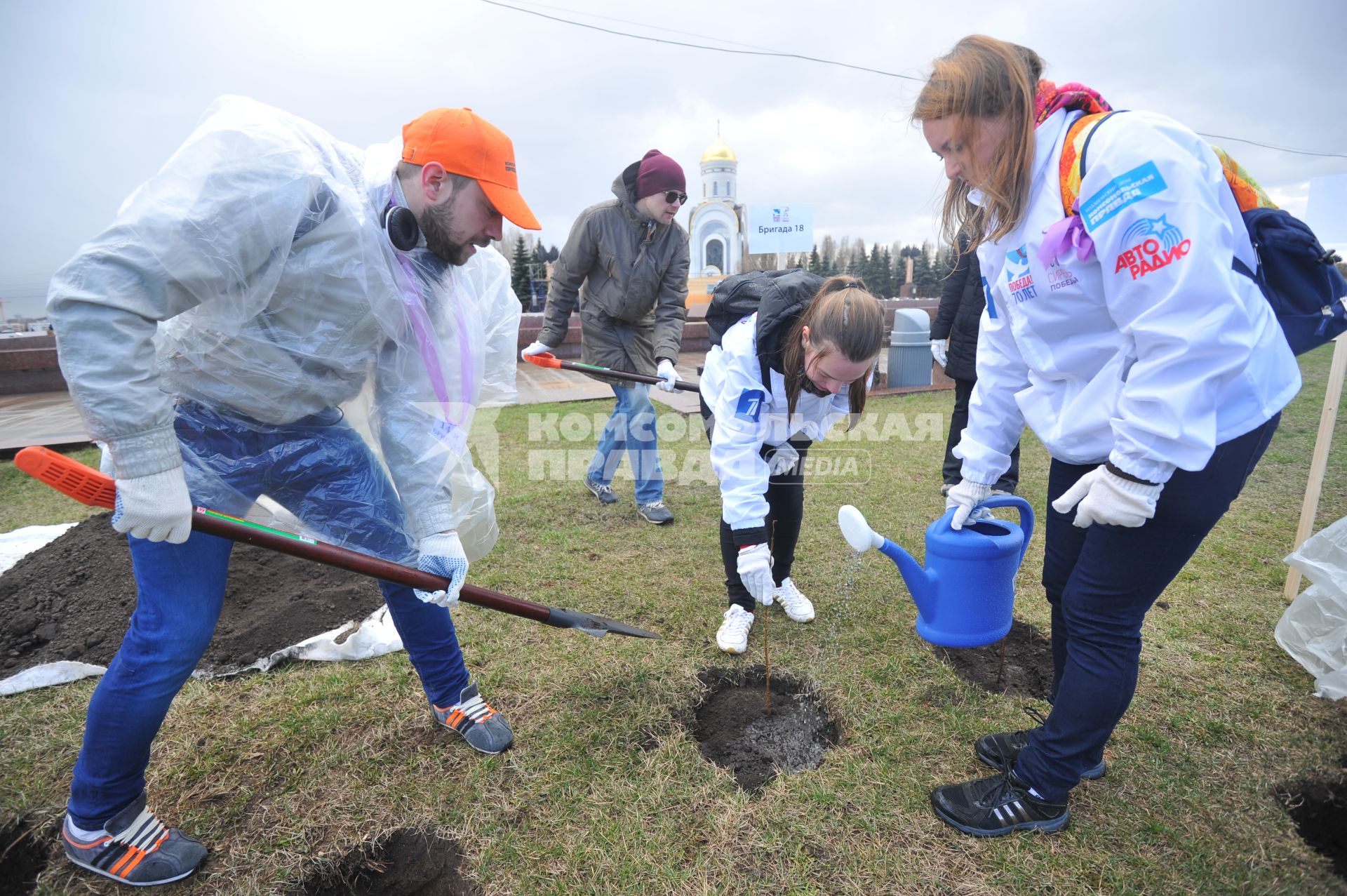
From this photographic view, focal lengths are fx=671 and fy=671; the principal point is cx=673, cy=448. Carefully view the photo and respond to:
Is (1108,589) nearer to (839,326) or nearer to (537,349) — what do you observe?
(839,326)

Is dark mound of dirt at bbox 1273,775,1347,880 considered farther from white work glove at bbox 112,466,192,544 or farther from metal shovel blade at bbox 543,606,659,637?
white work glove at bbox 112,466,192,544

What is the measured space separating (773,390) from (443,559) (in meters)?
1.17

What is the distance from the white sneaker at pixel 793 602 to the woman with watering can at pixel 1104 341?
1.04m

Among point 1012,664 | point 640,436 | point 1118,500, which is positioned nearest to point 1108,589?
point 1118,500

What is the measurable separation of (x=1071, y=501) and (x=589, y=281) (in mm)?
3025

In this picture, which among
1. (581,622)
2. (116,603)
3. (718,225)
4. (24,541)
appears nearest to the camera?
(581,622)

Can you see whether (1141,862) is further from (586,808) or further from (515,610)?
(515,610)

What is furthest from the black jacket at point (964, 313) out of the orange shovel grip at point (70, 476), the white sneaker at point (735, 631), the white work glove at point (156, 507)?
the orange shovel grip at point (70, 476)

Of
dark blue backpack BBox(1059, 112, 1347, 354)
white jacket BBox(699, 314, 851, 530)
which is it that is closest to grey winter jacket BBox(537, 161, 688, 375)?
white jacket BBox(699, 314, 851, 530)

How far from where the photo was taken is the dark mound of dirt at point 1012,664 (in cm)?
231

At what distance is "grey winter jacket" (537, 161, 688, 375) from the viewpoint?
3.76 metres

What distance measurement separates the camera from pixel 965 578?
6.48 feet

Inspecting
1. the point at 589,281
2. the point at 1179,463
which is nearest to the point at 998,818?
the point at 1179,463

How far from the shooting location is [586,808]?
5.99 feet
